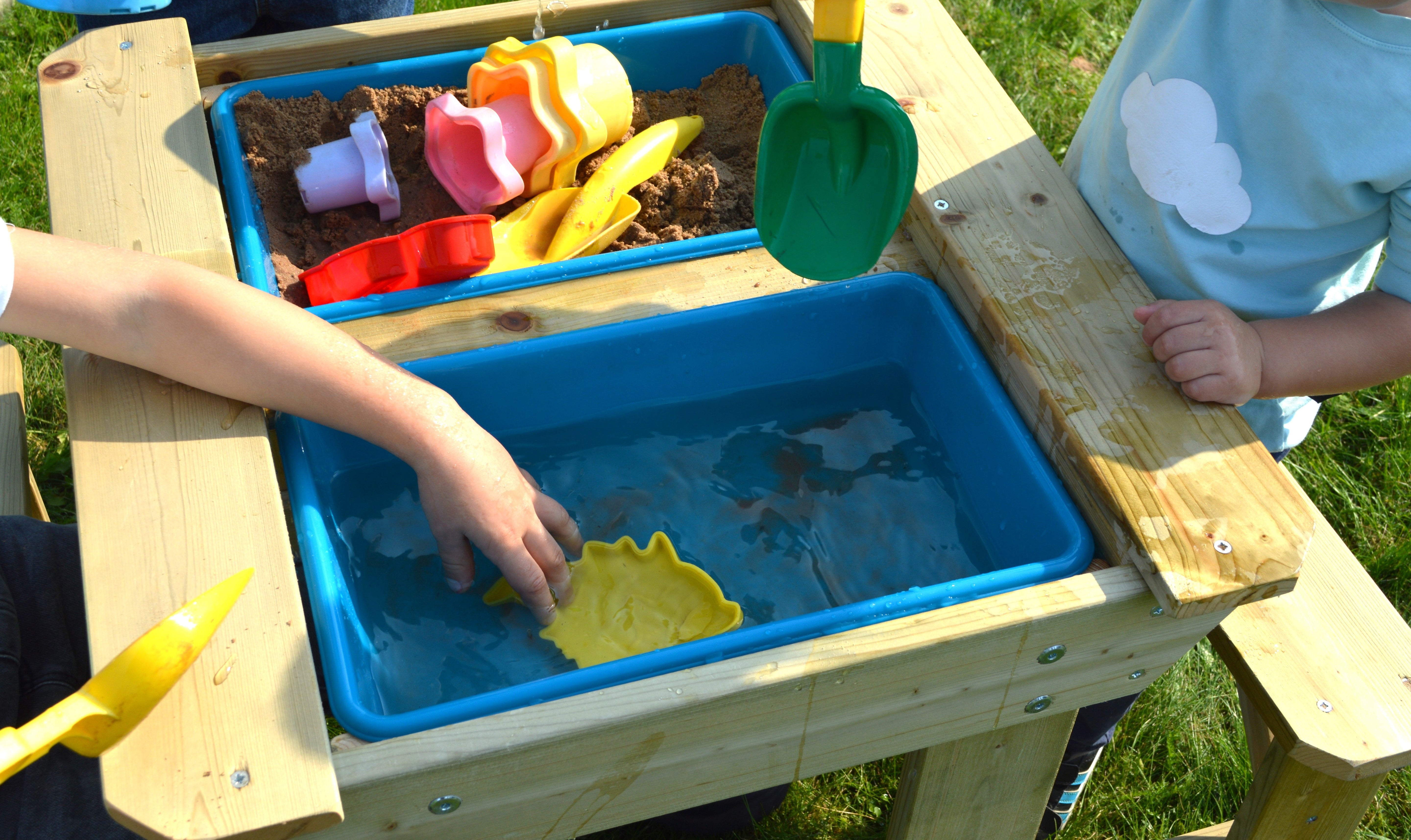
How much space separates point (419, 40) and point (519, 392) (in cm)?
53

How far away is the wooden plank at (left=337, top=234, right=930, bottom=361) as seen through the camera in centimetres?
101

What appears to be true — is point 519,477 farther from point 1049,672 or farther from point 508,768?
point 1049,672

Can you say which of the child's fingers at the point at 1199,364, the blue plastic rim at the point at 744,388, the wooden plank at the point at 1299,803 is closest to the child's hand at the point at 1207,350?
the child's fingers at the point at 1199,364

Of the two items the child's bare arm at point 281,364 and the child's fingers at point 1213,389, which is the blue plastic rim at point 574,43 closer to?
the child's bare arm at point 281,364

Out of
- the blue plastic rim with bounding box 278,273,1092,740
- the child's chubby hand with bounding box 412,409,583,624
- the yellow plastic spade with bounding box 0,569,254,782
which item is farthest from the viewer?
the child's chubby hand with bounding box 412,409,583,624

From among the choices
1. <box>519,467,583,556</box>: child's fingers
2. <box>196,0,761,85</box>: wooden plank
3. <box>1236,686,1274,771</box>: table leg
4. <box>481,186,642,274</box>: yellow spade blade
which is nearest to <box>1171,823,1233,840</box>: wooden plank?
<box>1236,686,1274,771</box>: table leg

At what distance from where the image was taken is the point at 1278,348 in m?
0.96

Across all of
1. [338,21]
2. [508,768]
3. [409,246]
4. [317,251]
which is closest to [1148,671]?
[508,768]

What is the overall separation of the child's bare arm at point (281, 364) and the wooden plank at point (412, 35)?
448 mm

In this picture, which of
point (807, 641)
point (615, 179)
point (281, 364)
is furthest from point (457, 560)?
point (615, 179)

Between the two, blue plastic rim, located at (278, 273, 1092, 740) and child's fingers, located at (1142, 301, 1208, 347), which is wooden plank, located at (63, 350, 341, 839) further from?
child's fingers, located at (1142, 301, 1208, 347)

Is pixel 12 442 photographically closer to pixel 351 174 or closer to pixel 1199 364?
pixel 351 174

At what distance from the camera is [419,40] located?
1313 millimetres

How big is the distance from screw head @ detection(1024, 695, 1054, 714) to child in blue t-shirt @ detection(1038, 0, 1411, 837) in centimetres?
29
